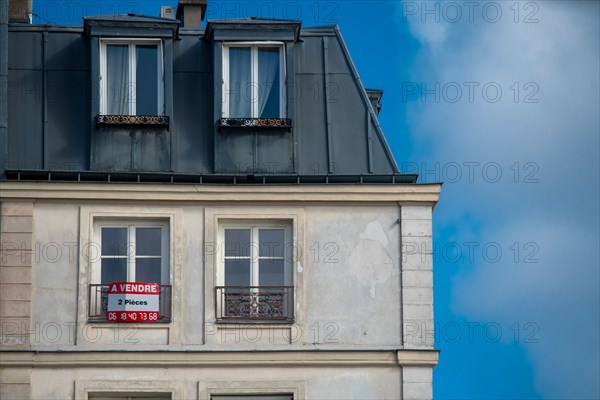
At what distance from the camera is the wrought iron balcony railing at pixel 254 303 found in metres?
33.3

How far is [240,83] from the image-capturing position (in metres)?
35.1

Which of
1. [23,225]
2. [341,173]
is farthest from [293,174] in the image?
[23,225]

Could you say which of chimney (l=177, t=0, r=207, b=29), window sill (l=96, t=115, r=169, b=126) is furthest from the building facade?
chimney (l=177, t=0, r=207, b=29)

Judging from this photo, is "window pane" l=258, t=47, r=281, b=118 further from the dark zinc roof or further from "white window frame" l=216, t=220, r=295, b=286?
"white window frame" l=216, t=220, r=295, b=286

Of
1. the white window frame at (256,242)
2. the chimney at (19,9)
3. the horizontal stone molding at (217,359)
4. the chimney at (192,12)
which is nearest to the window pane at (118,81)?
the chimney at (192,12)

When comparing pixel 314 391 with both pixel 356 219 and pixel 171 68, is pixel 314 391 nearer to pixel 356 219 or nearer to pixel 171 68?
pixel 356 219

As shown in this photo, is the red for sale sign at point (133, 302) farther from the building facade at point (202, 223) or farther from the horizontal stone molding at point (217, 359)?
the horizontal stone molding at point (217, 359)

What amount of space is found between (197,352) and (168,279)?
5.35 feet

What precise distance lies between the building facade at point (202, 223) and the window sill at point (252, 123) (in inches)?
1.1

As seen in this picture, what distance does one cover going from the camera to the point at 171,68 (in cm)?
3506

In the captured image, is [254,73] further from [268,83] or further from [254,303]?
[254,303]

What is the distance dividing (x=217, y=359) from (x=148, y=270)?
7.61ft

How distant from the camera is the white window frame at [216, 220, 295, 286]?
110ft

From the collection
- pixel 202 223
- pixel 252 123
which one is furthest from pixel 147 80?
pixel 202 223
